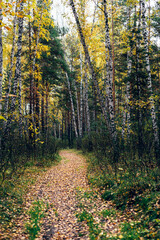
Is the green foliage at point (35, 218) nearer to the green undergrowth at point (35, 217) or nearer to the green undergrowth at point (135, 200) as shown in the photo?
the green undergrowth at point (35, 217)

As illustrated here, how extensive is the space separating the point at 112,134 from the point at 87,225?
17.6 ft

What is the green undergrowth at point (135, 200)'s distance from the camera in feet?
11.2

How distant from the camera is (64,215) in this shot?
498 cm

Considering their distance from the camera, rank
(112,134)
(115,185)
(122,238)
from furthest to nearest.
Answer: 1. (112,134)
2. (115,185)
3. (122,238)

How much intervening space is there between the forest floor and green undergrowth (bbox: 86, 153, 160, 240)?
282mm

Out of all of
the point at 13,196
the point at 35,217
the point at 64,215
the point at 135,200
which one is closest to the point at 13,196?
the point at 13,196

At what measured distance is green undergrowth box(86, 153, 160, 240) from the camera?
3416 millimetres

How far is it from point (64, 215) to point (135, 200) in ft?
7.04

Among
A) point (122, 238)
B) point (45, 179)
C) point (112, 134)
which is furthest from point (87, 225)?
point (112, 134)

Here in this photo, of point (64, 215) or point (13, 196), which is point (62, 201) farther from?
point (13, 196)

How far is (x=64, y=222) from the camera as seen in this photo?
181 inches

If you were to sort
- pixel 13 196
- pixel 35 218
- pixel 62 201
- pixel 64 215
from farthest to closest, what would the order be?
pixel 62 201, pixel 13 196, pixel 64 215, pixel 35 218

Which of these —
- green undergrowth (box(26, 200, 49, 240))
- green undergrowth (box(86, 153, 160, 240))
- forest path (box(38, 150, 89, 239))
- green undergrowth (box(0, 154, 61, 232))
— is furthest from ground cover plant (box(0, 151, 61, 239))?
green undergrowth (box(86, 153, 160, 240))

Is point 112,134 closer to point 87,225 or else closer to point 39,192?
point 39,192
